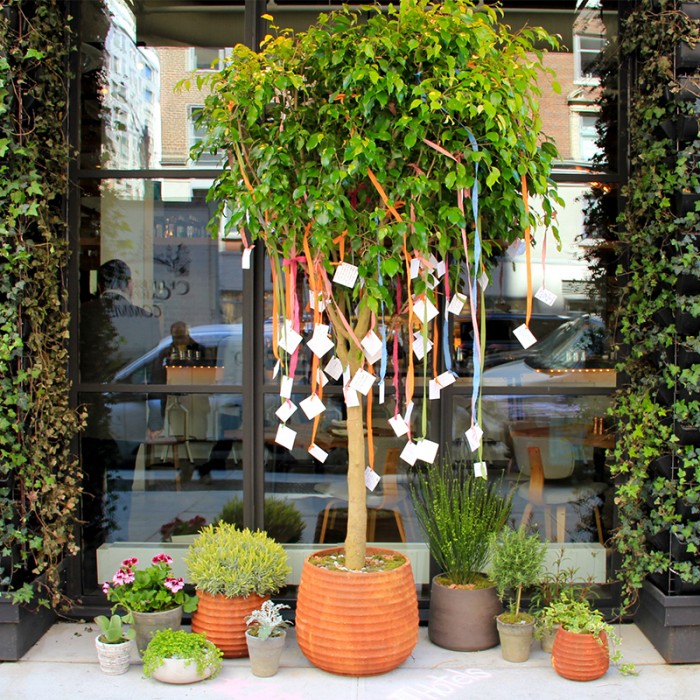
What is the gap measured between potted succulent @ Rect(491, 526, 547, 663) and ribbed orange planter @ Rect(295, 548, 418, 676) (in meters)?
0.49

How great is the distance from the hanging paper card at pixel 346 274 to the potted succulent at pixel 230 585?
1377mm

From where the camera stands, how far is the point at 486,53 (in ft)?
10.9

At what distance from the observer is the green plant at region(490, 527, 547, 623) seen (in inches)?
151

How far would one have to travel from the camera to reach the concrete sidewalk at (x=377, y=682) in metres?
3.50

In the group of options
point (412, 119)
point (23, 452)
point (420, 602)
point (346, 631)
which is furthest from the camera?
point (420, 602)

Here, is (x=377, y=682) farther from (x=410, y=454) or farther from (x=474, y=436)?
(x=474, y=436)

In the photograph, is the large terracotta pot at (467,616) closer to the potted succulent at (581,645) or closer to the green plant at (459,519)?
the green plant at (459,519)

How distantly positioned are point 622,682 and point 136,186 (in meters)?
3.49

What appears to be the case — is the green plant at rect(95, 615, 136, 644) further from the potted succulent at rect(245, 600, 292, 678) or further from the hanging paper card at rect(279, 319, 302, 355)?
the hanging paper card at rect(279, 319, 302, 355)

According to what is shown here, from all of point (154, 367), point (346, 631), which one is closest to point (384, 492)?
point (346, 631)

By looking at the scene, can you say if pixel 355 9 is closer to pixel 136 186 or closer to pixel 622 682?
pixel 136 186

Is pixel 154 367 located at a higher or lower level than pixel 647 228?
lower

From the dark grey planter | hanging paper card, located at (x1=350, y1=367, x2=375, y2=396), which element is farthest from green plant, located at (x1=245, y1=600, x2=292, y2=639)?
the dark grey planter

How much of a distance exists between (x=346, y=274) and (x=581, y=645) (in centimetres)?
196
